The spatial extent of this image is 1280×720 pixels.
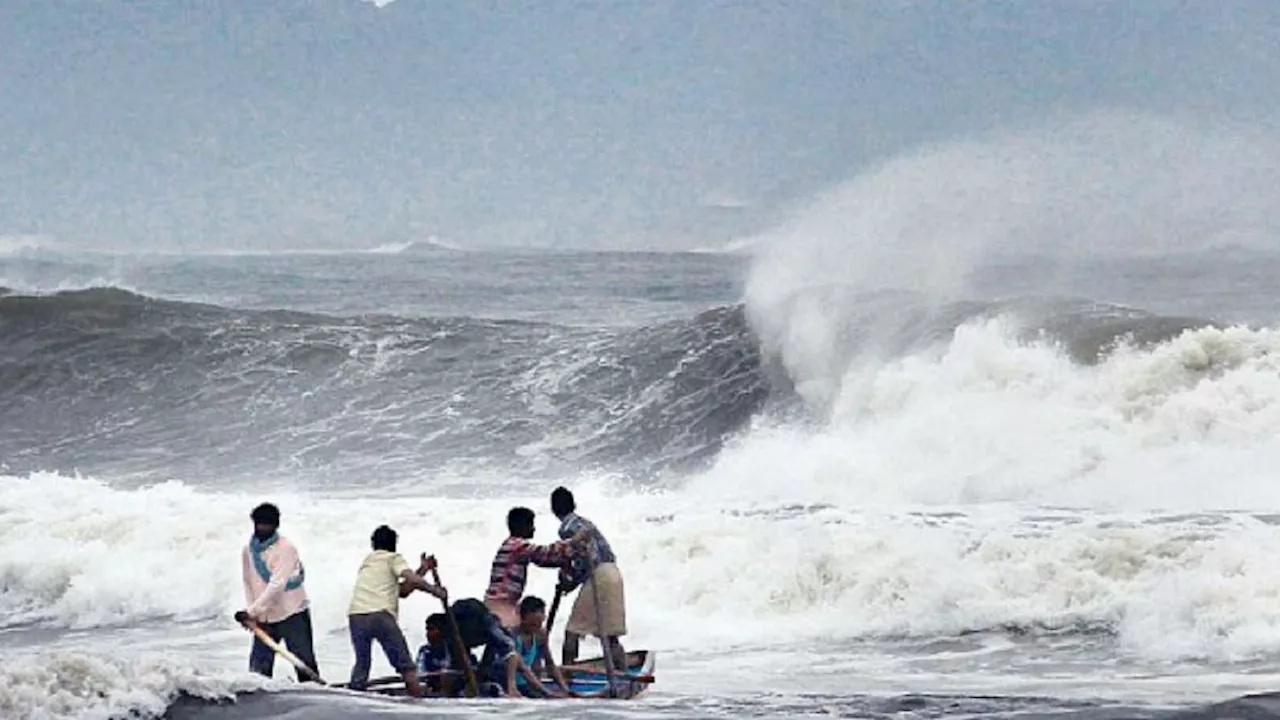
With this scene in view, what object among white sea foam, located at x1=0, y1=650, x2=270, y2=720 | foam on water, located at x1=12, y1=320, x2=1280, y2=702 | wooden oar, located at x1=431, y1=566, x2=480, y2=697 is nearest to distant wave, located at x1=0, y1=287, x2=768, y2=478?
foam on water, located at x1=12, y1=320, x2=1280, y2=702

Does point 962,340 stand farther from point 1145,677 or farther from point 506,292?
point 506,292

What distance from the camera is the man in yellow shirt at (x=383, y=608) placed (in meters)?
9.09

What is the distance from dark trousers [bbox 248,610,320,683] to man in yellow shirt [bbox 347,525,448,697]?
0.91 ft

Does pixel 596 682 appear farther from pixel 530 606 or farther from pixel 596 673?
pixel 530 606

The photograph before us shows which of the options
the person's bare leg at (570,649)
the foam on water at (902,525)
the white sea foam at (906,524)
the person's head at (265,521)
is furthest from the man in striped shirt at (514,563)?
the white sea foam at (906,524)

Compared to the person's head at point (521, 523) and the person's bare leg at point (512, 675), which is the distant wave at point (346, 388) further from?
the person's bare leg at point (512, 675)

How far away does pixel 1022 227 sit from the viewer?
3231cm

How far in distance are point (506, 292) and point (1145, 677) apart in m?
34.9

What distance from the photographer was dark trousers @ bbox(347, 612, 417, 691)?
9133 mm

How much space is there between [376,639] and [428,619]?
325 millimetres

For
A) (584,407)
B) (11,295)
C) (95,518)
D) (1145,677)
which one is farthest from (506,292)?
(1145,677)

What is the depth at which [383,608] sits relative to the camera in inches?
363

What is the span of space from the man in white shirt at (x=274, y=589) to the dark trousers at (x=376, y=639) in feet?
0.87

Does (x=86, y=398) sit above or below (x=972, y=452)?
above
